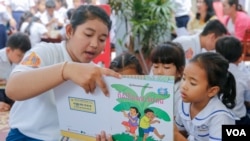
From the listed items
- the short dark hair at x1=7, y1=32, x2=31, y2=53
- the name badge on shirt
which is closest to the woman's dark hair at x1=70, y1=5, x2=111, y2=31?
the name badge on shirt

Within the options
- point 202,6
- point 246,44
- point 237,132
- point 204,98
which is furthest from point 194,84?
point 202,6

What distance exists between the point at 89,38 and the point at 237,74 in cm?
135

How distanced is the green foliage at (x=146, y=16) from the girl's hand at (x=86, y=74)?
310cm

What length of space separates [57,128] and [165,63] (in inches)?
34.5

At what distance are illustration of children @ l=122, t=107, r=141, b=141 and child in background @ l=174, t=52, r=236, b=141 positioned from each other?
1.29ft

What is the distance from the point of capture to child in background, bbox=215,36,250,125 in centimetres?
212

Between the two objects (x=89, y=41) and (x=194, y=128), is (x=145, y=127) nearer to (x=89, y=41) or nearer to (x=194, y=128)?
(x=89, y=41)

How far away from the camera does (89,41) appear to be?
1.10 metres

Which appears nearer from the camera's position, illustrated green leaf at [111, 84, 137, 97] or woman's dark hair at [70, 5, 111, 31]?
illustrated green leaf at [111, 84, 137, 97]

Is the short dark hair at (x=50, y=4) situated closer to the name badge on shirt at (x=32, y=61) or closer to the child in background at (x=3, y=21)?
the child in background at (x=3, y=21)

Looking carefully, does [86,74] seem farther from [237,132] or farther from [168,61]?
[168,61]

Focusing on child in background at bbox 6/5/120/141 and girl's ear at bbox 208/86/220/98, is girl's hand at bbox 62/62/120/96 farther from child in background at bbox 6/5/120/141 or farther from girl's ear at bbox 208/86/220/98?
girl's ear at bbox 208/86/220/98

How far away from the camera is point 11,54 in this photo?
2832 mm

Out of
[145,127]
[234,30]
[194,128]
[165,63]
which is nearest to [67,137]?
[145,127]
